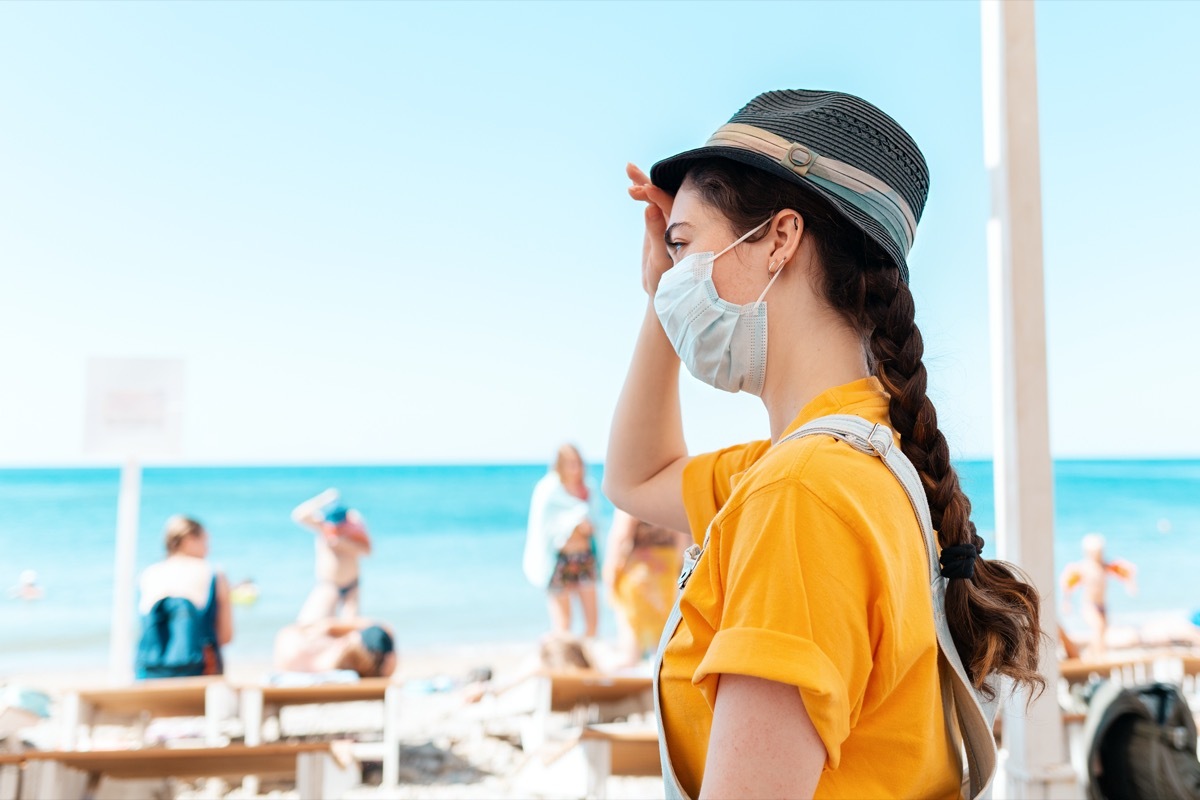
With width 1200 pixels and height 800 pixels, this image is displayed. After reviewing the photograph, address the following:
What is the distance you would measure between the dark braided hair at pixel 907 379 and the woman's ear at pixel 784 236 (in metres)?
0.01

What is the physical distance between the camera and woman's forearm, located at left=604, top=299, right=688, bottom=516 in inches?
55.8

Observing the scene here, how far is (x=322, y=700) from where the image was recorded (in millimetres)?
4797

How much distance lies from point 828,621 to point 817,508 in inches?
3.5

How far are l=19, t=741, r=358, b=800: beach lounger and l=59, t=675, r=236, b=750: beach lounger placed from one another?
1392mm

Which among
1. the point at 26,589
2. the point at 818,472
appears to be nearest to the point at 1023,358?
the point at 818,472

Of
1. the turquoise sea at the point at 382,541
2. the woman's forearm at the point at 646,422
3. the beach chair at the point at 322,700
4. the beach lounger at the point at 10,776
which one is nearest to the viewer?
the woman's forearm at the point at 646,422

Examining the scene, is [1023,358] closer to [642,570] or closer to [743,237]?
[743,237]

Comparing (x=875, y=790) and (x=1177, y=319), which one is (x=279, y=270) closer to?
(x=1177, y=319)

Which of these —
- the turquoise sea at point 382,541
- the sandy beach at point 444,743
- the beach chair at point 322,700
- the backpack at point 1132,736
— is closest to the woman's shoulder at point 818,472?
the backpack at point 1132,736

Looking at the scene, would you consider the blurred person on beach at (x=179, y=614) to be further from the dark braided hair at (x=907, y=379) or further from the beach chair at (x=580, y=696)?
the dark braided hair at (x=907, y=379)

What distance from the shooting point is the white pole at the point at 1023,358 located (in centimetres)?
270

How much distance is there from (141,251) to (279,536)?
611 inches

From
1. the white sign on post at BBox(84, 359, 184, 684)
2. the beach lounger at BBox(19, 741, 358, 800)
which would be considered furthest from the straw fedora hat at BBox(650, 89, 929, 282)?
the white sign on post at BBox(84, 359, 184, 684)

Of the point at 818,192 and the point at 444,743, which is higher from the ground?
the point at 818,192
